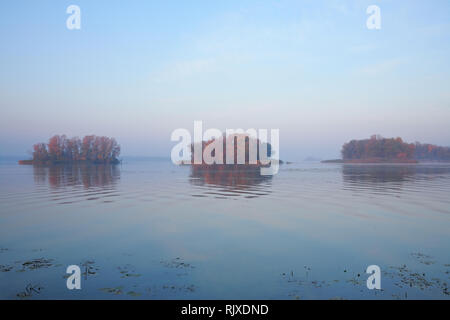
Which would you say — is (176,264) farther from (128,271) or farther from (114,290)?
(114,290)

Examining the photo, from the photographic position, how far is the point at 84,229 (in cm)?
1480

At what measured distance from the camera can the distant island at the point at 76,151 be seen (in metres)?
152

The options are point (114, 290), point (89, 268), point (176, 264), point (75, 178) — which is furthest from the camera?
point (75, 178)

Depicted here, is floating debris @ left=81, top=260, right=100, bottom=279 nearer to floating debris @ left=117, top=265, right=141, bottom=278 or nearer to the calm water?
the calm water

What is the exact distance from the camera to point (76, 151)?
16038 cm

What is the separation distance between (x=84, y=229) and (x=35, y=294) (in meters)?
7.28

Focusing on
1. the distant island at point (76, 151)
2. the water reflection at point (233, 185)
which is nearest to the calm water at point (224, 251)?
the water reflection at point (233, 185)

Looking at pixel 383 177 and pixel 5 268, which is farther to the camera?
pixel 383 177

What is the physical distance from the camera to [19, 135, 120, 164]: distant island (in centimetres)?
15200

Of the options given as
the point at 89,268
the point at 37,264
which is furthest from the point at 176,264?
the point at 37,264

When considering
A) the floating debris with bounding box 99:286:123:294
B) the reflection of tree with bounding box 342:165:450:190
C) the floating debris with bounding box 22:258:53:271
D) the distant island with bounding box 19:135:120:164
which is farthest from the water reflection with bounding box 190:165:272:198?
the distant island with bounding box 19:135:120:164
